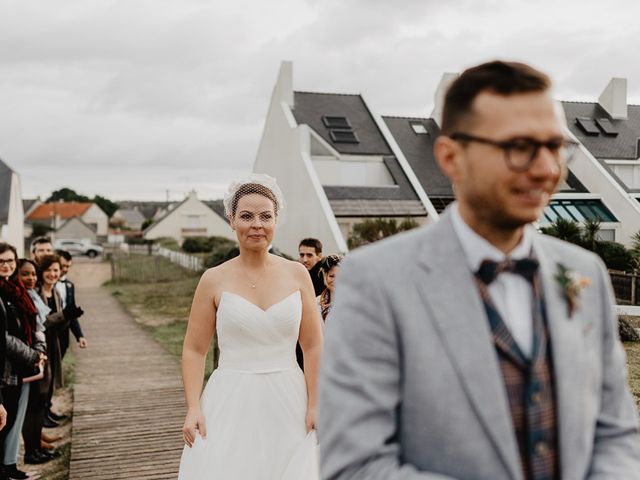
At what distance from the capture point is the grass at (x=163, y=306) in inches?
580

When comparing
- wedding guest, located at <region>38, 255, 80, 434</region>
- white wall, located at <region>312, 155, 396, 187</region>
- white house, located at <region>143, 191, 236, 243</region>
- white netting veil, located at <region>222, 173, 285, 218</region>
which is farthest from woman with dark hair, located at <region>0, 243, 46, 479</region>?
white house, located at <region>143, 191, 236, 243</region>

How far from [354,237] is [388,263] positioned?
20.9 meters

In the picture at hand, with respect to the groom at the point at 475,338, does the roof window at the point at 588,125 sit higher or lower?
higher

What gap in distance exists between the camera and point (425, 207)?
25.0 metres

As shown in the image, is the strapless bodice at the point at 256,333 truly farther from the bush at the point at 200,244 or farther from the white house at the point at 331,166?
the bush at the point at 200,244

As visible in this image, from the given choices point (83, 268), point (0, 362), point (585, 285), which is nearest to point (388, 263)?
point (585, 285)

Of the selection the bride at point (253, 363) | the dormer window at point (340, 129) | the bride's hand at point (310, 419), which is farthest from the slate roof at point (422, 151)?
the bride's hand at point (310, 419)

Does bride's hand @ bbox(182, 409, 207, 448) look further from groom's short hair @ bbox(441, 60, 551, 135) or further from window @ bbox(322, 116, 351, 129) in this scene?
window @ bbox(322, 116, 351, 129)

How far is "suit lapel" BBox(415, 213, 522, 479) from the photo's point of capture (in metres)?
1.41

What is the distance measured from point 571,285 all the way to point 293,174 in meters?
25.1

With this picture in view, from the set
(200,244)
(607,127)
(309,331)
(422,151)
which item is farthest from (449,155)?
(200,244)

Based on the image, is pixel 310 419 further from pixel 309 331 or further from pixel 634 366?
pixel 634 366

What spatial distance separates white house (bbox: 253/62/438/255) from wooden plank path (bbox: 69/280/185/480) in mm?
9674

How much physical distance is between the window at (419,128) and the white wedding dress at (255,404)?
28.5 meters
